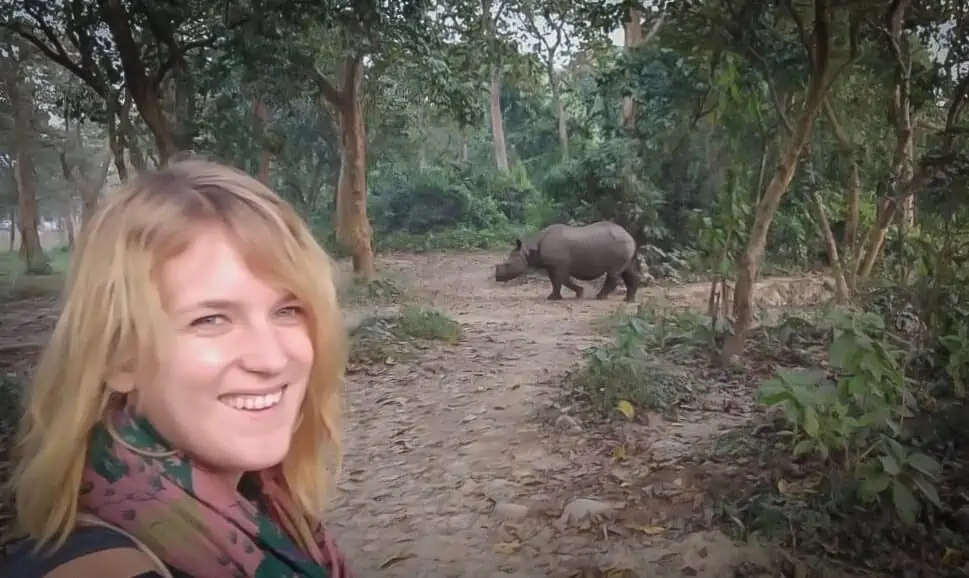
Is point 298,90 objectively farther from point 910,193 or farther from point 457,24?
point 910,193

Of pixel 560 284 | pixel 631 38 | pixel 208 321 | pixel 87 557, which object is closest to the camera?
pixel 87 557

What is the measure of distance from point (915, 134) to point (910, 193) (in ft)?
0.63

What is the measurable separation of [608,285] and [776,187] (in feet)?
2.43

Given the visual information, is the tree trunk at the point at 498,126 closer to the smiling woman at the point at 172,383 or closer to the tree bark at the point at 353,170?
the tree bark at the point at 353,170

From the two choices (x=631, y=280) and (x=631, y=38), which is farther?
(x=631, y=280)

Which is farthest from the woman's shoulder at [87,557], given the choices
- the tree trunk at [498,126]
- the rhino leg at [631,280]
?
the rhino leg at [631,280]

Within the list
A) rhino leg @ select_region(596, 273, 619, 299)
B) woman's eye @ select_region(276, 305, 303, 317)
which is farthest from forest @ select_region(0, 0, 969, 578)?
woman's eye @ select_region(276, 305, 303, 317)

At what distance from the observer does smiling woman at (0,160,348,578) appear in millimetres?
598

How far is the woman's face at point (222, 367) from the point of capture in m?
0.66

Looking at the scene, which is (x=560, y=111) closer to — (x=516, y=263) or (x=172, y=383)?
(x=516, y=263)

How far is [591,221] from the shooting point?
8.52 ft

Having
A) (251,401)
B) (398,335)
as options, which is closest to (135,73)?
(398,335)

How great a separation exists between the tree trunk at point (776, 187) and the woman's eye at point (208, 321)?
1.76 m

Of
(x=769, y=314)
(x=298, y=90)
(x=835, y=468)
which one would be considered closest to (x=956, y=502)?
(x=835, y=468)
